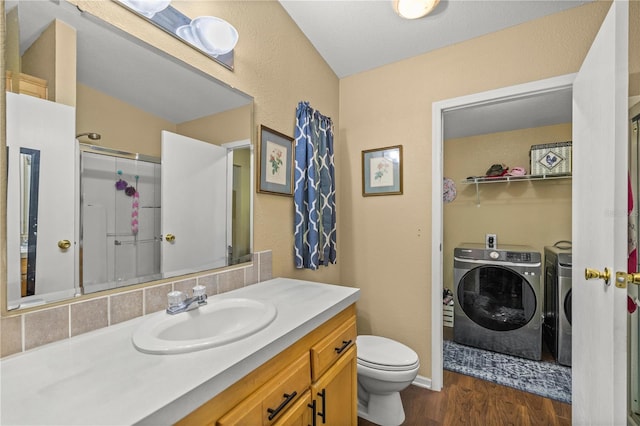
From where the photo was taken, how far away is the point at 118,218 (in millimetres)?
940

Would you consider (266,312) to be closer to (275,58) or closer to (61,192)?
(61,192)

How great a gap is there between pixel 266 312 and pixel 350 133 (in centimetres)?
179

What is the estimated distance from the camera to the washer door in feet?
8.02

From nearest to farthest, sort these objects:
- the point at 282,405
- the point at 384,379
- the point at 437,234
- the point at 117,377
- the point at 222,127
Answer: the point at 117,377
the point at 282,405
the point at 222,127
the point at 384,379
the point at 437,234

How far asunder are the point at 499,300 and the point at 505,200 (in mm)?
1204

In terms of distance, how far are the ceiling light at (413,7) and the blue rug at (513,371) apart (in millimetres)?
2545

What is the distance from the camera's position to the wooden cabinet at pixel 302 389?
2.21 feet

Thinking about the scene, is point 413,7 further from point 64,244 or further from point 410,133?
point 64,244

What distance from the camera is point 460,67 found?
6.44ft

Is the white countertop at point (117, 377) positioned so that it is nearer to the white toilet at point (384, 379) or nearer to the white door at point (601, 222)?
the white toilet at point (384, 379)

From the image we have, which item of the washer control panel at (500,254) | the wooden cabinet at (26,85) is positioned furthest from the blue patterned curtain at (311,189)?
the washer control panel at (500,254)

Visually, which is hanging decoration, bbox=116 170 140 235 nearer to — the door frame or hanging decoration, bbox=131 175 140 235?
hanging decoration, bbox=131 175 140 235

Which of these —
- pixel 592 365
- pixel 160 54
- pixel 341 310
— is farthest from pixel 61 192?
pixel 592 365

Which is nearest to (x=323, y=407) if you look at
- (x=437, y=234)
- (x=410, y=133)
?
(x=437, y=234)
